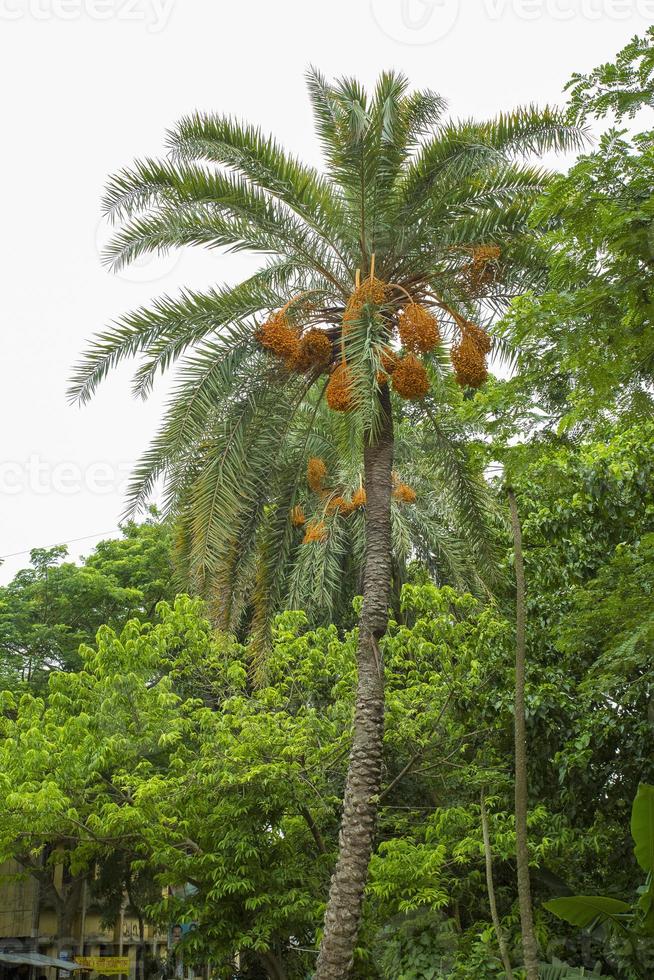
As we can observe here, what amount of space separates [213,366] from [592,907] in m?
6.79

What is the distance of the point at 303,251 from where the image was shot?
11.4m

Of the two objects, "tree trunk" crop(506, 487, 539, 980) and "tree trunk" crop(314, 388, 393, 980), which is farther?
"tree trunk" crop(314, 388, 393, 980)

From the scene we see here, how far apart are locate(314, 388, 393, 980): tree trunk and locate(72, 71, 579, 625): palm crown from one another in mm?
489

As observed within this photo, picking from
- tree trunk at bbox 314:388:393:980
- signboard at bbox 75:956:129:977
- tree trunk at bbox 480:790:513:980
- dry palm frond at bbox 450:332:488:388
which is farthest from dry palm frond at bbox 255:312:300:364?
signboard at bbox 75:956:129:977

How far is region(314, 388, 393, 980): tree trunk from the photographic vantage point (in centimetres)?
934

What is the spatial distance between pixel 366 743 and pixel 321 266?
5287mm

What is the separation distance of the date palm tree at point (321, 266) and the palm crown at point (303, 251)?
2 centimetres

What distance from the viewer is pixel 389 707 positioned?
549 inches

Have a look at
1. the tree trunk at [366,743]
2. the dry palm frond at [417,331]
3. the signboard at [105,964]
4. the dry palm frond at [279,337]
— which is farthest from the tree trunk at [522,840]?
the signboard at [105,964]

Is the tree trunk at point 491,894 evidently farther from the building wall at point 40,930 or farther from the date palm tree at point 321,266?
the building wall at point 40,930

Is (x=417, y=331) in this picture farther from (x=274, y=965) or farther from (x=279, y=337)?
(x=274, y=965)

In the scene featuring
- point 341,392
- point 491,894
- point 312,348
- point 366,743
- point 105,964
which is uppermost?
point 312,348

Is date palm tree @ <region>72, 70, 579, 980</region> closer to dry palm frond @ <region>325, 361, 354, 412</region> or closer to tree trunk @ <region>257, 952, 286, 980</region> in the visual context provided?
dry palm frond @ <region>325, 361, 354, 412</region>

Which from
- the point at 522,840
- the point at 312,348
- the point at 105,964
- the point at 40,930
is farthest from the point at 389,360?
the point at 40,930
